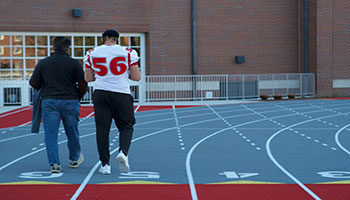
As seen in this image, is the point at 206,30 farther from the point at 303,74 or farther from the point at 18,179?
the point at 18,179

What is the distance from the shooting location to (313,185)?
623cm

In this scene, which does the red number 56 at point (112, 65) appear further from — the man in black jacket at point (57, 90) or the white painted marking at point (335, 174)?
the white painted marking at point (335, 174)

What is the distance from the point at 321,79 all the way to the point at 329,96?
2.97 feet

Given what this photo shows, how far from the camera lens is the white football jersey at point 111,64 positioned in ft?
22.1

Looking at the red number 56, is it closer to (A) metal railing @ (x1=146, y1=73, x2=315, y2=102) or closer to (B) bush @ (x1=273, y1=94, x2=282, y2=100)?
(A) metal railing @ (x1=146, y1=73, x2=315, y2=102)

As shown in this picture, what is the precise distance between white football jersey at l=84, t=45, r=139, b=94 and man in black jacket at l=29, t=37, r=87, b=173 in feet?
1.45

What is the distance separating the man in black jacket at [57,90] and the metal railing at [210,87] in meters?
16.8

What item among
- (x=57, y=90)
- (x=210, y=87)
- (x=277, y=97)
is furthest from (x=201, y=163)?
(x=210, y=87)

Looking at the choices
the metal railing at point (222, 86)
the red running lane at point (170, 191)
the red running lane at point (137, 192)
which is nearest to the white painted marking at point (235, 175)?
the red running lane at point (170, 191)

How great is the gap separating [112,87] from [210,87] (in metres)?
19.0

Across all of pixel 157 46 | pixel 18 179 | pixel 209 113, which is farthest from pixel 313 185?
pixel 157 46

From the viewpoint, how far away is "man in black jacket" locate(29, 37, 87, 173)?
7.04m

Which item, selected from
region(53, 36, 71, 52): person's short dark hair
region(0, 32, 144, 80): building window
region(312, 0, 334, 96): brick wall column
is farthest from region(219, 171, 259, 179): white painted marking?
region(312, 0, 334, 96): brick wall column

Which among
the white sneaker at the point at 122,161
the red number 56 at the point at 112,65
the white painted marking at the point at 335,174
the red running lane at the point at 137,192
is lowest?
the white painted marking at the point at 335,174
